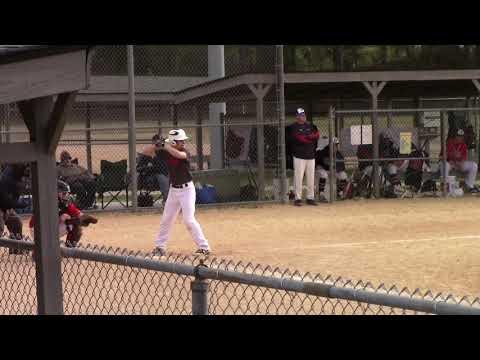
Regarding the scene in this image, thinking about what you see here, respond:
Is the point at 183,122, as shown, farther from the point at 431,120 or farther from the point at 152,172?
the point at 152,172

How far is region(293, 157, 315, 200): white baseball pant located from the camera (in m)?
18.9

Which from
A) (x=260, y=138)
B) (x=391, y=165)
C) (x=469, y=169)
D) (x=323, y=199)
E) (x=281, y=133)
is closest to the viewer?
(x=260, y=138)

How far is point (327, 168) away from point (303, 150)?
4.63 ft

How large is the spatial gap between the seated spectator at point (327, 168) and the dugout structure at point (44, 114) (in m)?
15.8

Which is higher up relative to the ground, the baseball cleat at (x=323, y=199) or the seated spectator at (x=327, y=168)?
the seated spectator at (x=327, y=168)


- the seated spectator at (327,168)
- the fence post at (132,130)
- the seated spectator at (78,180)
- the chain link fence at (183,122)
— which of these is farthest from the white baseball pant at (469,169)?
the seated spectator at (78,180)

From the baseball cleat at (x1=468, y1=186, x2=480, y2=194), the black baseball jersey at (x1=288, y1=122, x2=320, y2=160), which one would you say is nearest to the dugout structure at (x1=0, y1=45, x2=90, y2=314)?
the black baseball jersey at (x1=288, y1=122, x2=320, y2=160)

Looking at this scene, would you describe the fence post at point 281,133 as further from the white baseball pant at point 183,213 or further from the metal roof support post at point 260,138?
the white baseball pant at point 183,213

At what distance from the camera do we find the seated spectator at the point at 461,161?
20.9 metres

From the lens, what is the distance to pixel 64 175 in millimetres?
18062

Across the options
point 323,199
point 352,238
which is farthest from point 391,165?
point 352,238

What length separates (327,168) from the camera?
66.1 feet
